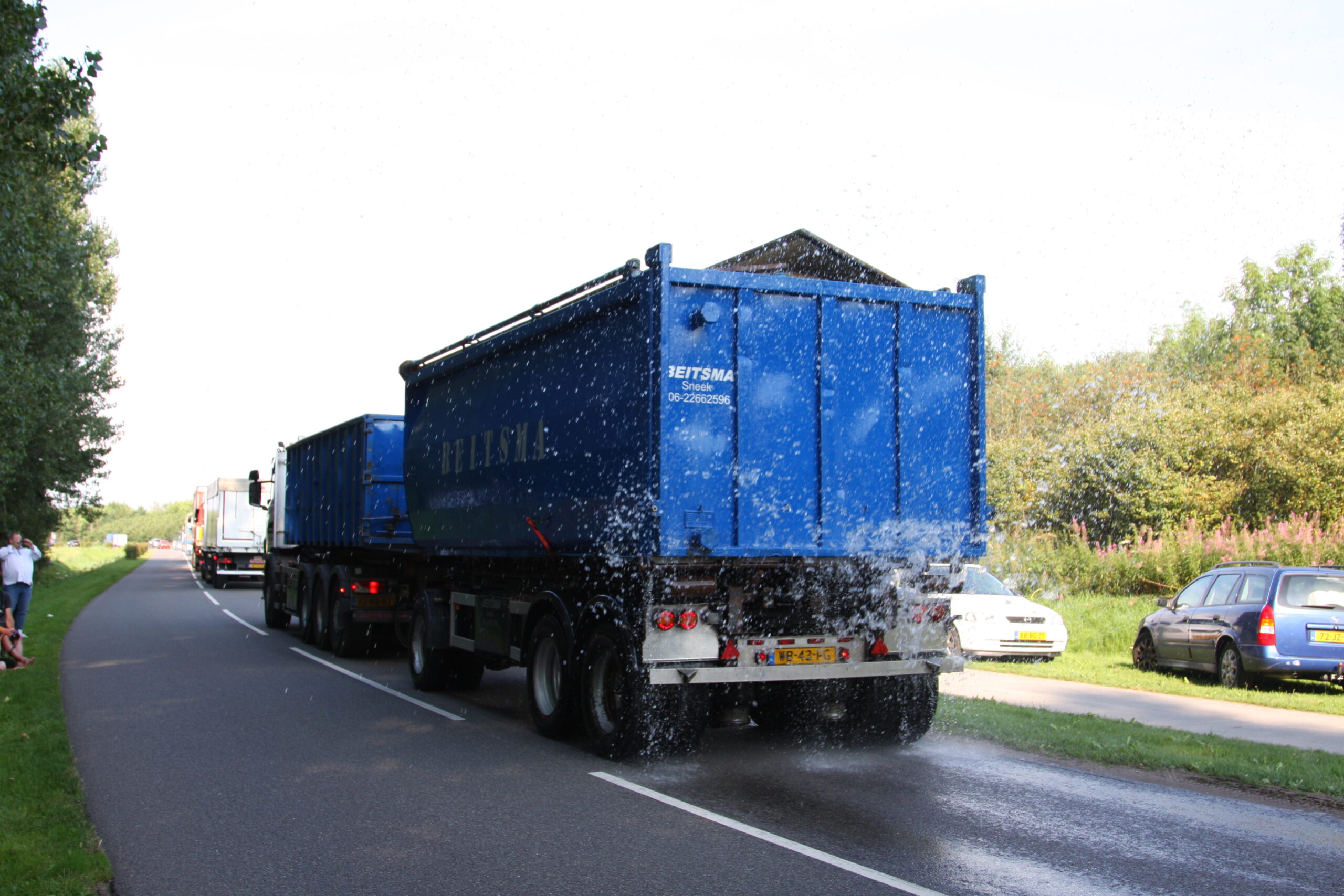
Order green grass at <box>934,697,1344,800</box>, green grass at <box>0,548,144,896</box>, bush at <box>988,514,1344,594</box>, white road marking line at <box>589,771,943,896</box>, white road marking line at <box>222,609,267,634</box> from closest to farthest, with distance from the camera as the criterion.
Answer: white road marking line at <box>589,771,943,896</box>, green grass at <box>0,548,144,896</box>, green grass at <box>934,697,1344,800</box>, bush at <box>988,514,1344,594</box>, white road marking line at <box>222,609,267,634</box>

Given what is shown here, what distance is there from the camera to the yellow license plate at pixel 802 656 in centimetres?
798

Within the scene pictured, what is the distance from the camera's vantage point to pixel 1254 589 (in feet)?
43.0

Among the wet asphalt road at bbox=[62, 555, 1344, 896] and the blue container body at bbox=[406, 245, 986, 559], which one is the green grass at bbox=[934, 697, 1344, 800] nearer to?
the wet asphalt road at bbox=[62, 555, 1344, 896]

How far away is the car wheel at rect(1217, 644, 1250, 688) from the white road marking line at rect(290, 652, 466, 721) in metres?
8.98

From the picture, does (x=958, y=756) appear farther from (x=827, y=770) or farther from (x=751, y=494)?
(x=751, y=494)

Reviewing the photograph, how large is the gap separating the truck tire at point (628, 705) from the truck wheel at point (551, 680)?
0.33 metres

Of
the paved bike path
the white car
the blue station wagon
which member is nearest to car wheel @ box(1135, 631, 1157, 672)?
the blue station wagon

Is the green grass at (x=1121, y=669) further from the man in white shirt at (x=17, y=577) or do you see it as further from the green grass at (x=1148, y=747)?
the man in white shirt at (x=17, y=577)

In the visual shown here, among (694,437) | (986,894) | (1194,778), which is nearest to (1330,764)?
Result: (1194,778)

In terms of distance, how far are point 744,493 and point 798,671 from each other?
135 cm

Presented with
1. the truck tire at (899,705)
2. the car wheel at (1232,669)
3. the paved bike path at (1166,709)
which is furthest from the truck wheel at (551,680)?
the car wheel at (1232,669)

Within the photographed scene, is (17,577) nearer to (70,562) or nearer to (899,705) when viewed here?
(899,705)

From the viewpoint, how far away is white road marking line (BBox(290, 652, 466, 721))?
1068 centimetres

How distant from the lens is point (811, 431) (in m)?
8.13
